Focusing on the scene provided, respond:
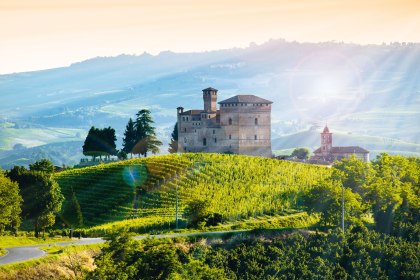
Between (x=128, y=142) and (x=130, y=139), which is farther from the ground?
(x=130, y=139)

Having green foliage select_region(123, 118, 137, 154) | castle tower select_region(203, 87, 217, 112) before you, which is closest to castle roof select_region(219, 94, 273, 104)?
castle tower select_region(203, 87, 217, 112)

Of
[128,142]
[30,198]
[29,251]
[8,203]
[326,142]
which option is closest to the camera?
[29,251]

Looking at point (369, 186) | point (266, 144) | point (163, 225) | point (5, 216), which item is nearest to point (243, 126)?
point (266, 144)

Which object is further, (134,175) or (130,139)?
(130,139)

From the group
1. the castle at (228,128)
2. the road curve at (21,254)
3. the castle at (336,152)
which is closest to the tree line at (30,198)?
the road curve at (21,254)

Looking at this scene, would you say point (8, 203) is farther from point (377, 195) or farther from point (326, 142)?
point (326, 142)

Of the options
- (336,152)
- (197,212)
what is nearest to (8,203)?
(197,212)

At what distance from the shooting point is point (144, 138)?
127 meters

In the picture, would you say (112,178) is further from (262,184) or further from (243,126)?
(243,126)

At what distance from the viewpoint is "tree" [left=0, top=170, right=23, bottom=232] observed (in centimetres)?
5591

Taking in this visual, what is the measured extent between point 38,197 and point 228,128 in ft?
243

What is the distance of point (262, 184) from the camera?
88.2 meters

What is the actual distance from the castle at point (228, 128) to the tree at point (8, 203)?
248ft

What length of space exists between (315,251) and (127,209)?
23.3m
